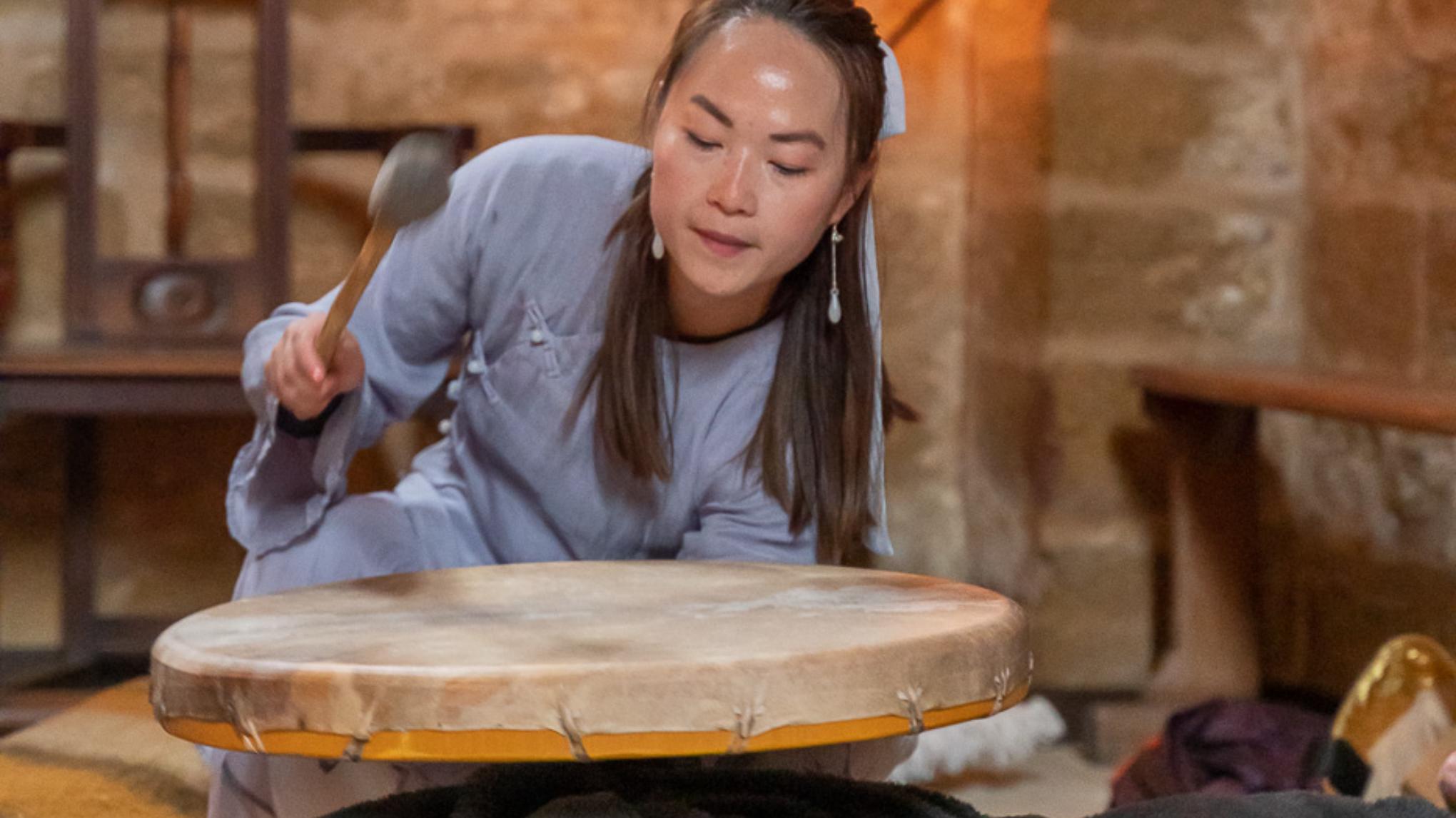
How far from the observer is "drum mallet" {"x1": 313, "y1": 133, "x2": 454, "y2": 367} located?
125cm

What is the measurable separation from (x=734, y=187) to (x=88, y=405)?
1424 millimetres

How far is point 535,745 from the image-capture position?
3.22ft

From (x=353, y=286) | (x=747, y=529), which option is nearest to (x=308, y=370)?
(x=353, y=286)

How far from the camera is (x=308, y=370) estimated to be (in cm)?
139

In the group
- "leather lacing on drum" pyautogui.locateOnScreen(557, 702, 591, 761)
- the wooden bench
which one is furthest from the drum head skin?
the wooden bench

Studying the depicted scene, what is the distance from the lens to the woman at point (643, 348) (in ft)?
4.81

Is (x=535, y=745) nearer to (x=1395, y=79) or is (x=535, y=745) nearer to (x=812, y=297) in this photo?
(x=812, y=297)

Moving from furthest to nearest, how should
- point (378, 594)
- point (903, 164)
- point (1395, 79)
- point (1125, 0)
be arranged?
point (903, 164), point (1125, 0), point (1395, 79), point (378, 594)

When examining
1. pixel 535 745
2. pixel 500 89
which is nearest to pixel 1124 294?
pixel 500 89

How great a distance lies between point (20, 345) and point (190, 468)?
367 millimetres

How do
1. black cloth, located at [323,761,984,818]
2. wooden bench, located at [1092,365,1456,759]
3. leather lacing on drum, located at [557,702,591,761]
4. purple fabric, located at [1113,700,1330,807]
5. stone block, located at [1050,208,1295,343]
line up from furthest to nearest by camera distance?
1. stone block, located at [1050,208,1295,343]
2. wooden bench, located at [1092,365,1456,759]
3. purple fabric, located at [1113,700,1330,807]
4. black cloth, located at [323,761,984,818]
5. leather lacing on drum, located at [557,702,591,761]

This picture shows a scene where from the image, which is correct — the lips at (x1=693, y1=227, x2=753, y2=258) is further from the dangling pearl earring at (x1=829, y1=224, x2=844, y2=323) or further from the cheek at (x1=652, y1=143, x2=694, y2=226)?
the dangling pearl earring at (x1=829, y1=224, x2=844, y2=323)

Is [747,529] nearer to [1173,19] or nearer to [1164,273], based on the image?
[1164,273]

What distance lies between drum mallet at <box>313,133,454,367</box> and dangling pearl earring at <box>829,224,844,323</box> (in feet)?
1.48
